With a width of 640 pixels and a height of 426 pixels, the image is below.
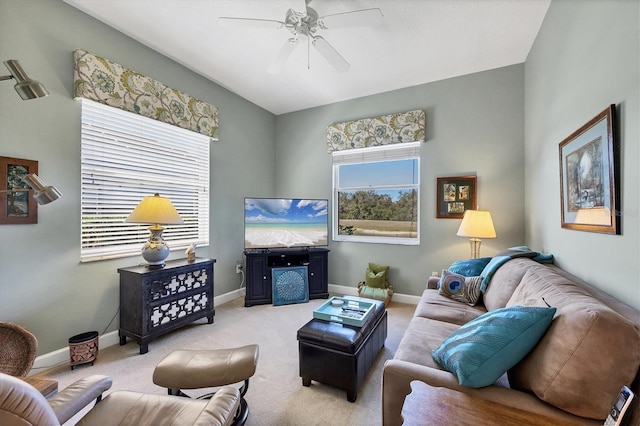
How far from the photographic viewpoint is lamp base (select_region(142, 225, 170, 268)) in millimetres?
2514

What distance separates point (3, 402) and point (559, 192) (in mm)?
3030

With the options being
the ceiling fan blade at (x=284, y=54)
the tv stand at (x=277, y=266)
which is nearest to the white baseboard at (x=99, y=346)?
the tv stand at (x=277, y=266)

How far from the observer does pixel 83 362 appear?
212cm

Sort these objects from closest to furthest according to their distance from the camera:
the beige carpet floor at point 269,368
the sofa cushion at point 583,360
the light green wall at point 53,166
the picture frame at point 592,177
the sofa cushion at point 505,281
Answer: the sofa cushion at point 583,360 → the picture frame at point 592,177 → the beige carpet floor at point 269,368 → the sofa cushion at point 505,281 → the light green wall at point 53,166

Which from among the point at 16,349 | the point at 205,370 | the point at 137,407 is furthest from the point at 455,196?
the point at 16,349

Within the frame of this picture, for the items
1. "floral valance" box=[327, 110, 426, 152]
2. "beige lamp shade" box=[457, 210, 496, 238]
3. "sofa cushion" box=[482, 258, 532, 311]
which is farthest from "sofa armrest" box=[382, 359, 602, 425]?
"floral valance" box=[327, 110, 426, 152]

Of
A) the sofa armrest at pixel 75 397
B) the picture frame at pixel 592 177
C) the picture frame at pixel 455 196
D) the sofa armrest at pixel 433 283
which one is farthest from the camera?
the picture frame at pixel 455 196

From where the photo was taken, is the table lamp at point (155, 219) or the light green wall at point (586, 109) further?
the table lamp at point (155, 219)

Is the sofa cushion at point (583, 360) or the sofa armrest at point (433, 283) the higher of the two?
the sofa cushion at point (583, 360)

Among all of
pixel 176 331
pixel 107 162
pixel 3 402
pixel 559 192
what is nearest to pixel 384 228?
pixel 559 192

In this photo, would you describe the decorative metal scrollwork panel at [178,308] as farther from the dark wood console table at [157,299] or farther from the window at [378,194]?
the window at [378,194]

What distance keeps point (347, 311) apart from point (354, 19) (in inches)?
90.9

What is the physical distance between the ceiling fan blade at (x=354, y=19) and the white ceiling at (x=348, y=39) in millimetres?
246

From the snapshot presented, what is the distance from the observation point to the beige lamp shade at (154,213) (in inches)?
92.6
